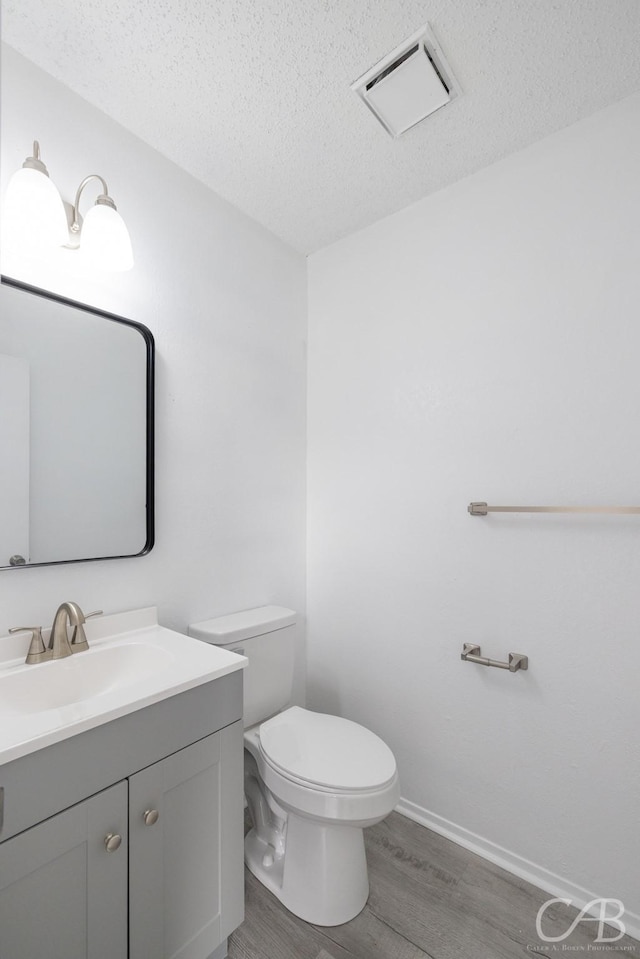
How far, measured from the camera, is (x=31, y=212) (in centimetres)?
113

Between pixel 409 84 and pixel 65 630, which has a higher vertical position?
pixel 409 84

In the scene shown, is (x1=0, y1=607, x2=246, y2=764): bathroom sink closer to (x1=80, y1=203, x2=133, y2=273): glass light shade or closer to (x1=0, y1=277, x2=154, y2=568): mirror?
(x1=0, y1=277, x2=154, y2=568): mirror

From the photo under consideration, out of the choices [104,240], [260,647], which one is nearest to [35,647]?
[260,647]

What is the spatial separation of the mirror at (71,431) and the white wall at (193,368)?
0.06m

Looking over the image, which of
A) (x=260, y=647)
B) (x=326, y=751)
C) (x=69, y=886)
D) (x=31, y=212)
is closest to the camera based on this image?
(x=69, y=886)

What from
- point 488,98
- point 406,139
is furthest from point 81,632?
point 488,98

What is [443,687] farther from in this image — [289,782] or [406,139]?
[406,139]

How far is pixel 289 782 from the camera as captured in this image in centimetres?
130

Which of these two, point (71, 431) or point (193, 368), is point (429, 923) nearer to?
point (71, 431)

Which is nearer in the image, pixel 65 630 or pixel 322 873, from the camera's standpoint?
pixel 65 630

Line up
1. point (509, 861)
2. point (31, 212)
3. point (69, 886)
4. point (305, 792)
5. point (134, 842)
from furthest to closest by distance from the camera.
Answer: point (509, 861)
point (305, 792)
point (31, 212)
point (134, 842)
point (69, 886)

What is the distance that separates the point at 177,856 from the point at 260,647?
0.65 metres

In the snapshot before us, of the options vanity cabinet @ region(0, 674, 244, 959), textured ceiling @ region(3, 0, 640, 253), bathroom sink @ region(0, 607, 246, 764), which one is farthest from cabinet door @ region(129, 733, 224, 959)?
textured ceiling @ region(3, 0, 640, 253)

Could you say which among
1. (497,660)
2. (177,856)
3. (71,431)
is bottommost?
(177,856)
